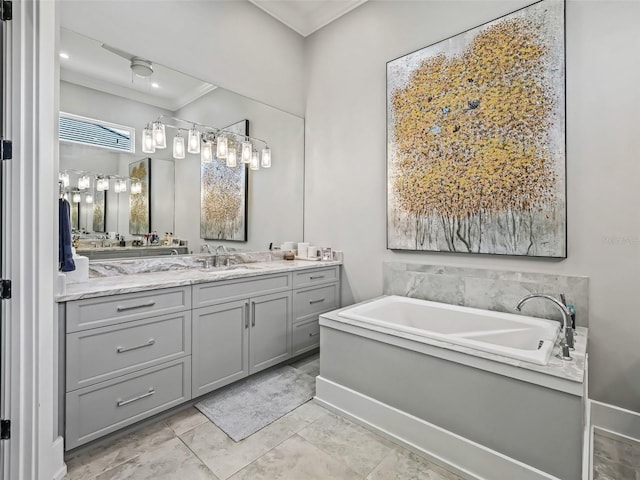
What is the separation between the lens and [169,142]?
8.60 ft

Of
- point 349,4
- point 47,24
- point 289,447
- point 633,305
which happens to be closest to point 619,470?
point 633,305

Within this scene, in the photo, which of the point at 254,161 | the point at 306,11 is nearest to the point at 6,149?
the point at 254,161

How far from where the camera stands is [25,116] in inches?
57.3

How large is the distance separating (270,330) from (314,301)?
0.57m

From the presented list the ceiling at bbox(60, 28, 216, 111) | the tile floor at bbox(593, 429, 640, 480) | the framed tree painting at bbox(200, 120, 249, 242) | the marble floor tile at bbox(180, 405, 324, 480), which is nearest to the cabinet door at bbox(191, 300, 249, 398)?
the marble floor tile at bbox(180, 405, 324, 480)

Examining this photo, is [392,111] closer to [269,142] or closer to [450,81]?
[450,81]

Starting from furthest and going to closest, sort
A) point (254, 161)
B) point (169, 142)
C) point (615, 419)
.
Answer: point (254, 161), point (169, 142), point (615, 419)

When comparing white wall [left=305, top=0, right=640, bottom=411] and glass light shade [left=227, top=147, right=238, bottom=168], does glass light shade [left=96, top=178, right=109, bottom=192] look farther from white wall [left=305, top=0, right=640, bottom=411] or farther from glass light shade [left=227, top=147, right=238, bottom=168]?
white wall [left=305, top=0, right=640, bottom=411]

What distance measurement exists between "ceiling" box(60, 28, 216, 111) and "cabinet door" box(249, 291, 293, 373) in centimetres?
174

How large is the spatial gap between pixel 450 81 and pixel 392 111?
53cm

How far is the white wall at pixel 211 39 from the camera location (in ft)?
7.32

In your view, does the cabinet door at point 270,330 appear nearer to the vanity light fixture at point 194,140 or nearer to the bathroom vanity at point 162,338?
the bathroom vanity at point 162,338

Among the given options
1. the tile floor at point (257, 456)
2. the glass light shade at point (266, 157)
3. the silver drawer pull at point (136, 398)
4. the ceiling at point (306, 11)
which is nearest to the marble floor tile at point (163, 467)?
the tile floor at point (257, 456)

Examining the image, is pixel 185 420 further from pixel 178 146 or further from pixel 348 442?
pixel 178 146
